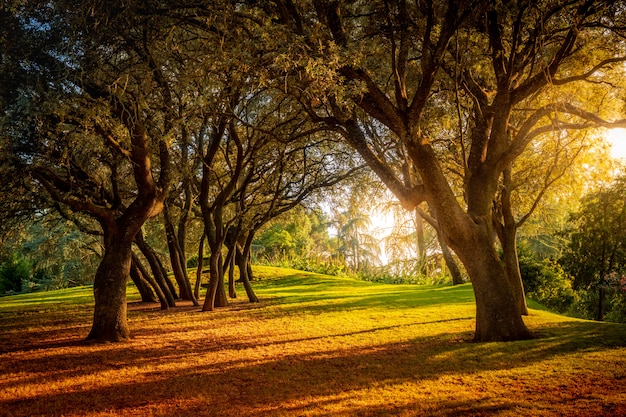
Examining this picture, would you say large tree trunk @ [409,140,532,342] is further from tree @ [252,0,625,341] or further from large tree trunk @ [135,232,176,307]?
large tree trunk @ [135,232,176,307]

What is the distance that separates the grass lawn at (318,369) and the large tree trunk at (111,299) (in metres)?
0.48

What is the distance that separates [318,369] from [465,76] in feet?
25.1

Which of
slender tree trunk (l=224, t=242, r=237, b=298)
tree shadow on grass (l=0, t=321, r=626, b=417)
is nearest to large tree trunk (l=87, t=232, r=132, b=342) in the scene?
tree shadow on grass (l=0, t=321, r=626, b=417)

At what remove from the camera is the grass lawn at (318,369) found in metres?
5.86

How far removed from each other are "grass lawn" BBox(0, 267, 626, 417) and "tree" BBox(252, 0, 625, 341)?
1.74m

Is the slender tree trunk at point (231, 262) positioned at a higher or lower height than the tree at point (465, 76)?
lower

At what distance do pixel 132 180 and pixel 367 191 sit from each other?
967cm

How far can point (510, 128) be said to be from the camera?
12.5 metres

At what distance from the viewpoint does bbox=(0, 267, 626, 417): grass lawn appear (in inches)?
231

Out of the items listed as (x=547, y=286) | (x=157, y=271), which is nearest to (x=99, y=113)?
(x=157, y=271)

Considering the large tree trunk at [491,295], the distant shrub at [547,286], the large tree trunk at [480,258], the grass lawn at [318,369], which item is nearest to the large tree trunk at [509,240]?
the grass lawn at [318,369]

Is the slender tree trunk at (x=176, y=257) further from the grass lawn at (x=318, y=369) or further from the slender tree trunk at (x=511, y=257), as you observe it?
the slender tree trunk at (x=511, y=257)

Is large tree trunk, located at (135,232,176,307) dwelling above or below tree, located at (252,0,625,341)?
below

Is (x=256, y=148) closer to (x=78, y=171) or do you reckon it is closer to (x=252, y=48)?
(x=78, y=171)
